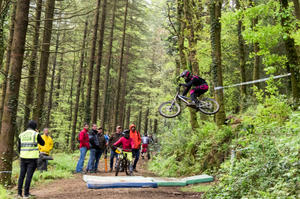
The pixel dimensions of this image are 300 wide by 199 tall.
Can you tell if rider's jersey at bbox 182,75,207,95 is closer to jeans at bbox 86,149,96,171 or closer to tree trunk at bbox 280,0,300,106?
tree trunk at bbox 280,0,300,106

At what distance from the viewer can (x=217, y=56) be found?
39.4 feet

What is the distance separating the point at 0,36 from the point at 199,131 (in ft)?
32.6

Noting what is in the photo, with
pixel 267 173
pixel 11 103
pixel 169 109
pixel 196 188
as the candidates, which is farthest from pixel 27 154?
pixel 267 173

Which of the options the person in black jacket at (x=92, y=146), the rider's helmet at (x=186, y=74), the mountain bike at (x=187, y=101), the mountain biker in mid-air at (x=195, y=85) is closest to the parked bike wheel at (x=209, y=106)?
the mountain bike at (x=187, y=101)

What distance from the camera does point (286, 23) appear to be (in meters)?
9.70

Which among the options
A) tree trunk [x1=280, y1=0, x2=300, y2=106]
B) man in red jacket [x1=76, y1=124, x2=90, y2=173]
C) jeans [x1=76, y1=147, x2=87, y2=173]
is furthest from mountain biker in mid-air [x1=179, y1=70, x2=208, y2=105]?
jeans [x1=76, y1=147, x2=87, y2=173]

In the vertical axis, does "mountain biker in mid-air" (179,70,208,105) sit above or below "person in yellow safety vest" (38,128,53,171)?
above

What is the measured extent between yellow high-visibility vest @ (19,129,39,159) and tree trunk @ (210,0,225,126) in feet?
24.9

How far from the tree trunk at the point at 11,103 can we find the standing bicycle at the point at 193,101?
17.6 feet

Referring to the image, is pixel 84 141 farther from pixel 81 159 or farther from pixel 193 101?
pixel 193 101

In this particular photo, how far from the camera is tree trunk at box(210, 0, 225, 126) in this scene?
1181 cm

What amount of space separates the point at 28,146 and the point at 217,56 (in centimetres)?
848

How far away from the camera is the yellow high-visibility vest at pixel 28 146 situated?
7551 mm

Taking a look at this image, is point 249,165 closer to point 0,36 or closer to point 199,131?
point 199,131
